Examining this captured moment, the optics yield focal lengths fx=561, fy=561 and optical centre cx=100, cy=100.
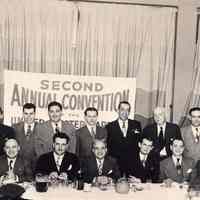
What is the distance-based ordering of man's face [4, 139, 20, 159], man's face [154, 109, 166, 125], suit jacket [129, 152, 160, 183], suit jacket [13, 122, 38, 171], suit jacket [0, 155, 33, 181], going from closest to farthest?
suit jacket [0, 155, 33, 181] < man's face [4, 139, 20, 159] < suit jacket [129, 152, 160, 183] < suit jacket [13, 122, 38, 171] < man's face [154, 109, 166, 125]

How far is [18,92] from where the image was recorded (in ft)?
19.9

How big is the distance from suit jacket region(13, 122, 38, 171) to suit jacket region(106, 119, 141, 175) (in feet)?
2.61

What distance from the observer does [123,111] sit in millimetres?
6086

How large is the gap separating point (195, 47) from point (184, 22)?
0.99ft

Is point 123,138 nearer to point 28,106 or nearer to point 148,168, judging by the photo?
point 148,168

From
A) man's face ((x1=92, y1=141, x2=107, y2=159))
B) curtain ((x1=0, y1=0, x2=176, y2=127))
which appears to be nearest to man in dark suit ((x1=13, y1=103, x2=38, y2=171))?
curtain ((x1=0, y1=0, x2=176, y2=127))

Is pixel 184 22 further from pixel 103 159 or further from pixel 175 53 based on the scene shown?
pixel 103 159

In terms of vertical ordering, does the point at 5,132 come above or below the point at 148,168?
above

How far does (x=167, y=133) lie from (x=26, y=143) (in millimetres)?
1507

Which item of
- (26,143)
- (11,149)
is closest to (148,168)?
(26,143)

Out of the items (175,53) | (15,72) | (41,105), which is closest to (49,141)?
(41,105)

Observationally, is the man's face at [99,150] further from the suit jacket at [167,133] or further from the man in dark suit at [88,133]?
the suit jacket at [167,133]

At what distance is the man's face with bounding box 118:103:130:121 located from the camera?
6.07 meters

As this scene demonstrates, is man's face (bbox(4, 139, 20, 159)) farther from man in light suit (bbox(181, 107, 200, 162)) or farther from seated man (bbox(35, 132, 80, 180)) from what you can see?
man in light suit (bbox(181, 107, 200, 162))
